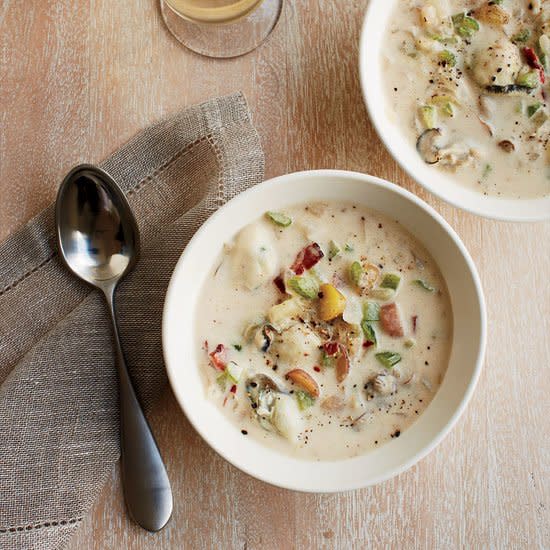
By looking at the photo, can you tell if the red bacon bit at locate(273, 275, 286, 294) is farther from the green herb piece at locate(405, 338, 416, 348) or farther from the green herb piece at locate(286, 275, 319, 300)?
the green herb piece at locate(405, 338, 416, 348)

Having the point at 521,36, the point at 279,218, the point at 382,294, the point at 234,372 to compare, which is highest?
the point at 521,36

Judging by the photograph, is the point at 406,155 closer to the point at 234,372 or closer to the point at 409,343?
the point at 409,343

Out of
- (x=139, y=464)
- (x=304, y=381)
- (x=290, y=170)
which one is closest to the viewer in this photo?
(x=304, y=381)

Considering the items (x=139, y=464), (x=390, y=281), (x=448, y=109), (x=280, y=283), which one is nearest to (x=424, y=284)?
(x=390, y=281)

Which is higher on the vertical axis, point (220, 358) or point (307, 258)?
point (307, 258)

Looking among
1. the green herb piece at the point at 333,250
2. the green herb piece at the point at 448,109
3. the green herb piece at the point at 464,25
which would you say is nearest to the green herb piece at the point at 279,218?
the green herb piece at the point at 333,250

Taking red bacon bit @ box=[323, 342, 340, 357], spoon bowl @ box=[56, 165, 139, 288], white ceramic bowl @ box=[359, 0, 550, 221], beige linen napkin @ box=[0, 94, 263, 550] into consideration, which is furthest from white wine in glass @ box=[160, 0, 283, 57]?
red bacon bit @ box=[323, 342, 340, 357]
